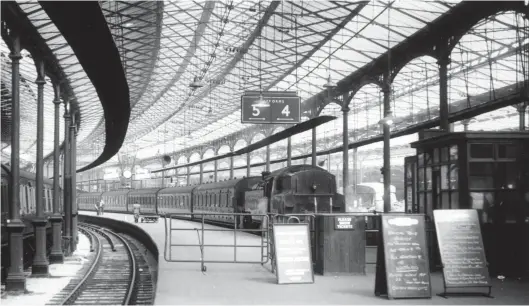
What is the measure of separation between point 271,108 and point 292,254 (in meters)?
10.1

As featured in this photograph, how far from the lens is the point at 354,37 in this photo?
26.6 m

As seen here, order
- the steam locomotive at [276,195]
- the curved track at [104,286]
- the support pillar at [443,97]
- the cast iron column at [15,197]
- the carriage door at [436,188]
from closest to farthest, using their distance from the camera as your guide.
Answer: the carriage door at [436,188]
the cast iron column at [15,197]
the curved track at [104,286]
the steam locomotive at [276,195]
the support pillar at [443,97]

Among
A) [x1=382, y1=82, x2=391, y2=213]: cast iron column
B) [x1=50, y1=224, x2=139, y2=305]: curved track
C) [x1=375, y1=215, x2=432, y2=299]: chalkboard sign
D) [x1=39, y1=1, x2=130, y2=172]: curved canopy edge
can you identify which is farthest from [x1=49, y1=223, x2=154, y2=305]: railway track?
[x1=382, y1=82, x2=391, y2=213]: cast iron column

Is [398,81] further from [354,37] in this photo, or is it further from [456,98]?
[354,37]

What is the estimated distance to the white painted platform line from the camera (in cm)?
1216

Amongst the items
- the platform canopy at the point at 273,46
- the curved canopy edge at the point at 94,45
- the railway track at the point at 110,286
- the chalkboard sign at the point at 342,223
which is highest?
the platform canopy at the point at 273,46

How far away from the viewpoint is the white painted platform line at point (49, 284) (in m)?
12.2

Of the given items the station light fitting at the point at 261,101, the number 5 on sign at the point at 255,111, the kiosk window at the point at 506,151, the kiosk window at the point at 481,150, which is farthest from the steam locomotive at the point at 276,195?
the kiosk window at the point at 506,151

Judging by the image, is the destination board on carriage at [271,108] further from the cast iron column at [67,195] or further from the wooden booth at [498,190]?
the wooden booth at [498,190]

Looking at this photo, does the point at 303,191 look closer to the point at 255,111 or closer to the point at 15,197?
the point at 255,111

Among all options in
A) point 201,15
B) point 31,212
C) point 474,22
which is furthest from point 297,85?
point 31,212

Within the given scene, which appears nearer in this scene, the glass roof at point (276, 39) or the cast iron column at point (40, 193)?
the cast iron column at point (40, 193)

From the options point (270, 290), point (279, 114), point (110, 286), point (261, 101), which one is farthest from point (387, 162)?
point (270, 290)

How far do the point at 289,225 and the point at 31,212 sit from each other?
43.9ft
